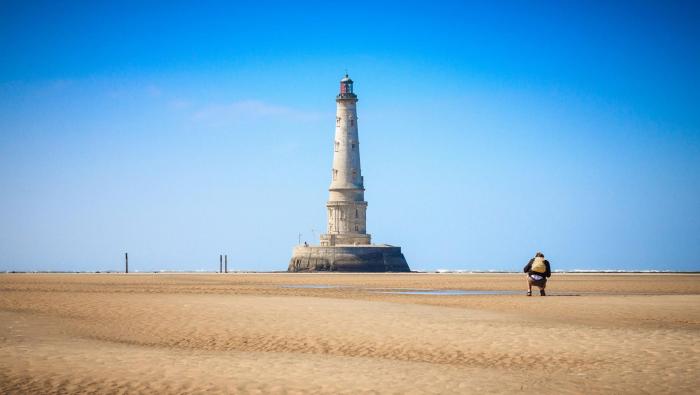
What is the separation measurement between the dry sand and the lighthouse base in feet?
160

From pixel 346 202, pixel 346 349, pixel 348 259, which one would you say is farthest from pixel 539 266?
pixel 346 202

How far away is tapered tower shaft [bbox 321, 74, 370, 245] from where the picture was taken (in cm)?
7412

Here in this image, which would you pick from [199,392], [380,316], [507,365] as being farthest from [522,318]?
[199,392]

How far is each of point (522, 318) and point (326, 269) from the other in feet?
172

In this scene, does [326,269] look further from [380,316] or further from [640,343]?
[640,343]

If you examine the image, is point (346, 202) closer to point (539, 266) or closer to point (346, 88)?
point (346, 88)

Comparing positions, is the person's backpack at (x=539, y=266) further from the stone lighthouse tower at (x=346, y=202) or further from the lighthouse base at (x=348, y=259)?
the stone lighthouse tower at (x=346, y=202)

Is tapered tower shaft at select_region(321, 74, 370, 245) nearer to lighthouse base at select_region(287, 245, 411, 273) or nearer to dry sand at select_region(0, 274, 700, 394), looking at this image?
lighthouse base at select_region(287, 245, 411, 273)

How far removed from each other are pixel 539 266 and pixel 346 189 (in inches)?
1875

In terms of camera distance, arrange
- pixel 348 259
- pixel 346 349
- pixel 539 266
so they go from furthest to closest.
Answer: pixel 348 259 < pixel 539 266 < pixel 346 349

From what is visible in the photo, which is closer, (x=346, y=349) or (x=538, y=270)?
(x=346, y=349)

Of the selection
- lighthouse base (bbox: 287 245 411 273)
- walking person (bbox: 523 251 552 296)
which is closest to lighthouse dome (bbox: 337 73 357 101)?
lighthouse base (bbox: 287 245 411 273)

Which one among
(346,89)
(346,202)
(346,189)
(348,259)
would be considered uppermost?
(346,89)

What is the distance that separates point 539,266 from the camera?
26984 mm
